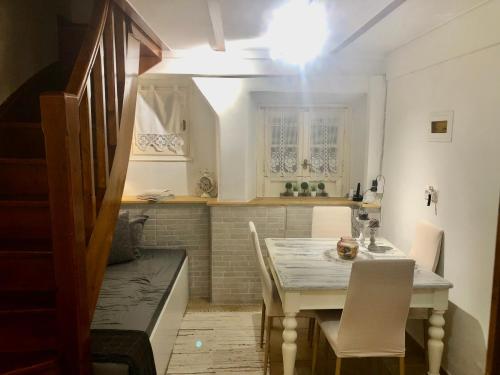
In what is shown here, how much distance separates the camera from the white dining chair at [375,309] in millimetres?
1978

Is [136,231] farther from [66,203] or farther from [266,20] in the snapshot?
[266,20]

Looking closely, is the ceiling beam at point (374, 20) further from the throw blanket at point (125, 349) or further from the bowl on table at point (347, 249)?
the throw blanket at point (125, 349)

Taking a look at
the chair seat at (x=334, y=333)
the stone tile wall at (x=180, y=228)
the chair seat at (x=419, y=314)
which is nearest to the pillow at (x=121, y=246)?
the stone tile wall at (x=180, y=228)

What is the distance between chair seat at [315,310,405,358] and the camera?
2127 mm

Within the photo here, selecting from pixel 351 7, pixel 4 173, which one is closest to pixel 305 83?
pixel 351 7

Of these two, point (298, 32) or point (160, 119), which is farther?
point (160, 119)

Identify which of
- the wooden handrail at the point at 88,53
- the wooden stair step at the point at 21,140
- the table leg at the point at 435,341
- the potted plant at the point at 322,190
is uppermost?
the wooden handrail at the point at 88,53

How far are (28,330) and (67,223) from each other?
58 centimetres

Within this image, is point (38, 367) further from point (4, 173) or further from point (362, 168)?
point (362, 168)

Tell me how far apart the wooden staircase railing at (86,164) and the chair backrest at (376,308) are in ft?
4.34

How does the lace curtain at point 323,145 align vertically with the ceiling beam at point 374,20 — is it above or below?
below

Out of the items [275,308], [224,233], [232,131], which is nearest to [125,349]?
[275,308]

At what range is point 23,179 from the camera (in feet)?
6.84

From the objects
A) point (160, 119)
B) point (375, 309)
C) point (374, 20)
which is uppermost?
point (374, 20)
